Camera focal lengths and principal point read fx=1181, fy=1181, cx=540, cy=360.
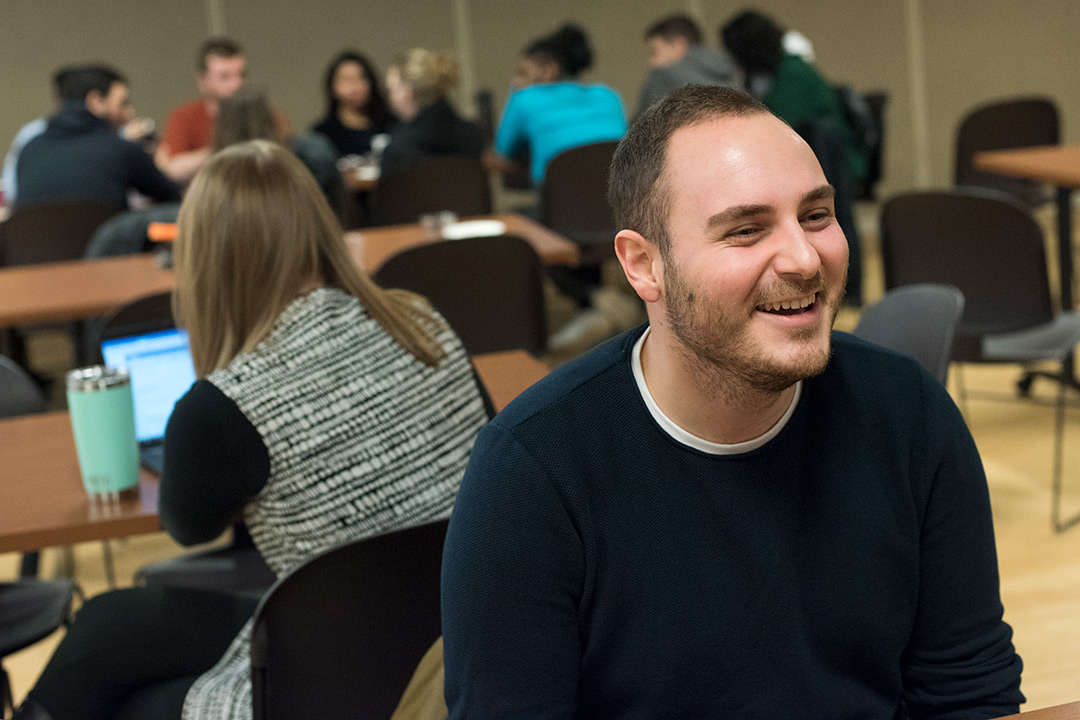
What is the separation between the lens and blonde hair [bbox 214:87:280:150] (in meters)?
3.80

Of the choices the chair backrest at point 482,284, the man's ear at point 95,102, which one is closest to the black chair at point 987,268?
the chair backrest at point 482,284

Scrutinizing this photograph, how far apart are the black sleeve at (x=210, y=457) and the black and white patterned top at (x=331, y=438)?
0.06 feet

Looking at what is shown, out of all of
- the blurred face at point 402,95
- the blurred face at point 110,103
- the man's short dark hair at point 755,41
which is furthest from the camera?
the blurred face at point 402,95

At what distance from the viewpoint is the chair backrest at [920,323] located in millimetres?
2080

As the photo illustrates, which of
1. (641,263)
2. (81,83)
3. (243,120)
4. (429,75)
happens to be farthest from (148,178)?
(641,263)

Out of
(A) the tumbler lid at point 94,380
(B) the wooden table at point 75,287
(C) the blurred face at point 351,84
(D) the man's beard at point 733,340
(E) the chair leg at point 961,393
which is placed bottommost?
(E) the chair leg at point 961,393

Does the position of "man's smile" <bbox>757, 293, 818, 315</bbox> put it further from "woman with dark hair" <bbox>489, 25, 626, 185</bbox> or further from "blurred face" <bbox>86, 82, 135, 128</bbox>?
"blurred face" <bbox>86, 82, 135, 128</bbox>

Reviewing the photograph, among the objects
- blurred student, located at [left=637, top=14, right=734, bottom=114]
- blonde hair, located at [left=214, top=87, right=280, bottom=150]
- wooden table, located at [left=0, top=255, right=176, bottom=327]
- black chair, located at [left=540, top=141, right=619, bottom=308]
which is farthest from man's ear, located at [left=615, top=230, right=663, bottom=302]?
blurred student, located at [left=637, top=14, right=734, bottom=114]

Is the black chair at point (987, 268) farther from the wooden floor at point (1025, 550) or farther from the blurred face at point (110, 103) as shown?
the blurred face at point (110, 103)

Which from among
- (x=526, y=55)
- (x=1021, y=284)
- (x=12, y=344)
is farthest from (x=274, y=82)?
(x=1021, y=284)

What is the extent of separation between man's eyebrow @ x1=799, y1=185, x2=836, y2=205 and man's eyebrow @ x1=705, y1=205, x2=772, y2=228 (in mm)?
40

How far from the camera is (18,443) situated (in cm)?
219

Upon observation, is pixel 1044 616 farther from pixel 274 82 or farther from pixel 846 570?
pixel 274 82

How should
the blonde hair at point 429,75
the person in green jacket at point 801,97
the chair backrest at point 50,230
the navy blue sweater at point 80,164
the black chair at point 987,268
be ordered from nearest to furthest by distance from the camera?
the black chair at point 987,268 → the chair backrest at point 50,230 → the navy blue sweater at point 80,164 → the person in green jacket at point 801,97 → the blonde hair at point 429,75
